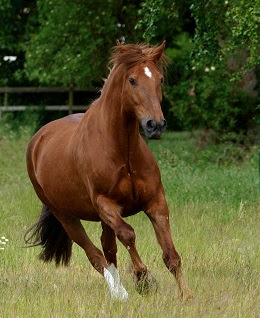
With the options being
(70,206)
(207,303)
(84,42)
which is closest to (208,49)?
(70,206)

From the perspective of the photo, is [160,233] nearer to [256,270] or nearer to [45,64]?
[256,270]

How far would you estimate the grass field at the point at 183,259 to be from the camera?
6789mm

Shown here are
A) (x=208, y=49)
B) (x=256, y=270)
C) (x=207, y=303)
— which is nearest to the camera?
(x=207, y=303)

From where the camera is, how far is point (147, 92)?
7.15m

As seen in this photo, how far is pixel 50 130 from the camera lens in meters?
9.56

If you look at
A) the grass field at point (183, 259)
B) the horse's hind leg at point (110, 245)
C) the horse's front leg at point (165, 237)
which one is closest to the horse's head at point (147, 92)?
the horse's front leg at point (165, 237)

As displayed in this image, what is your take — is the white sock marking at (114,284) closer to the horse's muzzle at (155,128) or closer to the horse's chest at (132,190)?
the horse's chest at (132,190)

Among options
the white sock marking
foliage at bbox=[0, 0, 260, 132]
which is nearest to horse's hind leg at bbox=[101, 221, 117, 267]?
the white sock marking

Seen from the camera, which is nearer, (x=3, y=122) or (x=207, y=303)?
(x=207, y=303)

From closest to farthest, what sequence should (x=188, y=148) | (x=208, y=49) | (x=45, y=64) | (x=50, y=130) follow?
(x=50, y=130)
(x=208, y=49)
(x=188, y=148)
(x=45, y=64)

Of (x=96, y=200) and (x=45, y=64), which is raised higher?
(x=96, y=200)

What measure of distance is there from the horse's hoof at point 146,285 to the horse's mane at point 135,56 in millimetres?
1694

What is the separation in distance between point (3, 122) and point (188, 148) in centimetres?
846

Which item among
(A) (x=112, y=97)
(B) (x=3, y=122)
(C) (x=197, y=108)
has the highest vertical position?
(A) (x=112, y=97)
